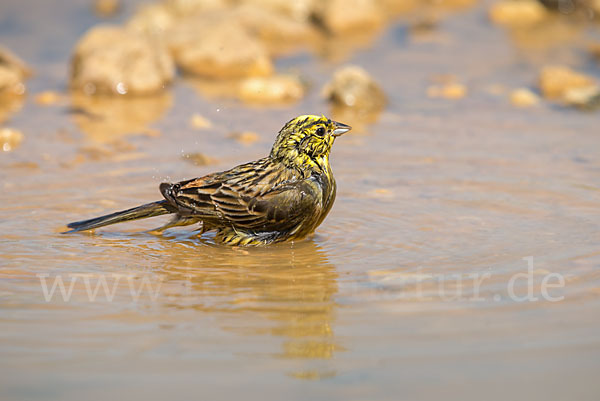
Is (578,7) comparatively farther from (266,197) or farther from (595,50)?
(266,197)

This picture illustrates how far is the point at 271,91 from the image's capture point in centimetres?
1080

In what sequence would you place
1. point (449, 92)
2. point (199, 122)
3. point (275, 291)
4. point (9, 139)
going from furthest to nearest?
point (449, 92)
point (199, 122)
point (9, 139)
point (275, 291)

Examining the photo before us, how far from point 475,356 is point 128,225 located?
3.50 metres

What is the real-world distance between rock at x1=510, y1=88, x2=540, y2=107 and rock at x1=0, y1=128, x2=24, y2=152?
560 centimetres

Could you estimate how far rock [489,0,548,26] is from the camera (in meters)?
14.2

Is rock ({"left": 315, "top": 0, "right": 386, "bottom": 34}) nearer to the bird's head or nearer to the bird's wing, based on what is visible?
the bird's head

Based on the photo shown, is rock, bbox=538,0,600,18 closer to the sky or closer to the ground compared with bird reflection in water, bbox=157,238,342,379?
closer to the sky

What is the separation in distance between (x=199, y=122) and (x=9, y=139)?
2.00 m

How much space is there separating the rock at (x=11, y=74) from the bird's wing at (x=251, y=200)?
5.35m

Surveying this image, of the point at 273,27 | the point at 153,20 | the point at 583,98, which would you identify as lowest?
the point at 583,98

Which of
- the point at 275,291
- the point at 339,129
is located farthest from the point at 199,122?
the point at 275,291

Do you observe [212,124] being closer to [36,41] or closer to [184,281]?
[184,281]

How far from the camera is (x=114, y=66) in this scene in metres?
11.2

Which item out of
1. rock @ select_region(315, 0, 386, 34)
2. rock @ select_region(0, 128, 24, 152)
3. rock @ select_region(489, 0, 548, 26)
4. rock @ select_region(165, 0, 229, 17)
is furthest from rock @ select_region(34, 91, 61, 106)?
rock @ select_region(489, 0, 548, 26)
